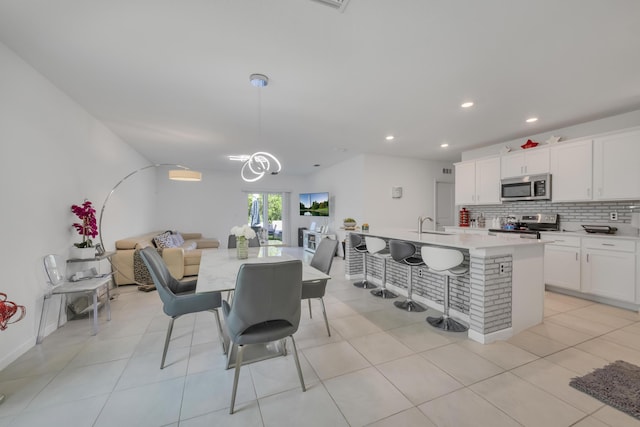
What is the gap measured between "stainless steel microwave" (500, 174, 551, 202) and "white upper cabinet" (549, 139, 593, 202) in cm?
9

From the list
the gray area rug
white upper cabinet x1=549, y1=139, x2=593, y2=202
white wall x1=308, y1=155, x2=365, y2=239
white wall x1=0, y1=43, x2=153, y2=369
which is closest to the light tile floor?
the gray area rug


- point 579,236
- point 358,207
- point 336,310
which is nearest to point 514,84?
point 579,236

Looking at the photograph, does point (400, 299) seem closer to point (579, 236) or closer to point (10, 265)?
point (579, 236)

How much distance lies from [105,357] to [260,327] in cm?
160

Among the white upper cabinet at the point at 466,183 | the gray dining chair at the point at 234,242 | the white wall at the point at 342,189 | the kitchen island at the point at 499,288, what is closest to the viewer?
the kitchen island at the point at 499,288

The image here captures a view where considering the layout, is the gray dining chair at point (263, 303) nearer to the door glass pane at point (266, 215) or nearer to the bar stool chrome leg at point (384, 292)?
the bar stool chrome leg at point (384, 292)

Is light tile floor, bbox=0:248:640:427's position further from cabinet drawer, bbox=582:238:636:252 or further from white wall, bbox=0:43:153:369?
cabinet drawer, bbox=582:238:636:252

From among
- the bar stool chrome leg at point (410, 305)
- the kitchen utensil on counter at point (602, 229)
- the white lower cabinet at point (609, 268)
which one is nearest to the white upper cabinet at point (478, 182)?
the kitchen utensil on counter at point (602, 229)

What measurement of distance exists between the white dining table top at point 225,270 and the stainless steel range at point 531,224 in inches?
152

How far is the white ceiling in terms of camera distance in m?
1.75

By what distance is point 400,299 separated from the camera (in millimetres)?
3641

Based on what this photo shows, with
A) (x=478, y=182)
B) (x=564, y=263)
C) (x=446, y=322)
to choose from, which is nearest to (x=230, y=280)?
(x=446, y=322)

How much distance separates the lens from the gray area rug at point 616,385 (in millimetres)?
1651

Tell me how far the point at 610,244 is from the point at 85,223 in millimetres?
6635
